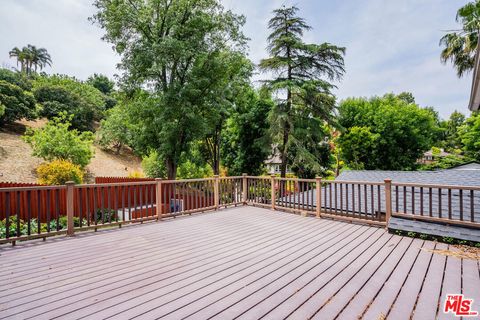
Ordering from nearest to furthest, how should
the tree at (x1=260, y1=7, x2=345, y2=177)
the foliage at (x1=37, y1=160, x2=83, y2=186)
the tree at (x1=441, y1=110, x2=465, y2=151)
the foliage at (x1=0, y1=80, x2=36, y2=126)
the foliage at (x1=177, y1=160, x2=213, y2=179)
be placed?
the tree at (x1=260, y1=7, x2=345, y2=177), the foliage at (x1=37, y1=160, x2=83, y2=186), the foliage at (x1=177, y1=160, x2=213, y2=179), the foliage at (x1=0, y1=80, x2=36, y2=126), the tree at (x1=441, y1=110, x2=465, y2=151)

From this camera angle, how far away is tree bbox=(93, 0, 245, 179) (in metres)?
10.2

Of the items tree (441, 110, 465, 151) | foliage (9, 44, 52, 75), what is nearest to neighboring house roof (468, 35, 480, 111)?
tree (441, 110, 465, 151)

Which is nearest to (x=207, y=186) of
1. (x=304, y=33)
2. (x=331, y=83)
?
(x=331, y=83)

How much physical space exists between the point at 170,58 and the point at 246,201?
6952 millimetres

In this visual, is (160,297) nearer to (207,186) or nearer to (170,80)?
(207,186)

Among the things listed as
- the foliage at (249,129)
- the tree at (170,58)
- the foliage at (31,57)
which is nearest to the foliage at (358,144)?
the foliage at (249,129)

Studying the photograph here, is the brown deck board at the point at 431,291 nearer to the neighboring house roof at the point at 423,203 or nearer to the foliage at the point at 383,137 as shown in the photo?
the neighboring house roof at the point at 423,203

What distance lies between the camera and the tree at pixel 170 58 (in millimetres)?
10203

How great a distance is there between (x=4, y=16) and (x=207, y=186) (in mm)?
9829

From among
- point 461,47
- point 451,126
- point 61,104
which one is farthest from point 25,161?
point 451,126

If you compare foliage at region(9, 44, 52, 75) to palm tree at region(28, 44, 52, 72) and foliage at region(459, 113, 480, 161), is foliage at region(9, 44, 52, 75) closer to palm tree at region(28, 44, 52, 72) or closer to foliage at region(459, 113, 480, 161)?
palm tree at region(28, 44, 52, 72)

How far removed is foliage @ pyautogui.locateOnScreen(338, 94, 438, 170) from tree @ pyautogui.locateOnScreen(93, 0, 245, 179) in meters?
13.6

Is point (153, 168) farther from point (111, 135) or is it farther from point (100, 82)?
point (100, 82)

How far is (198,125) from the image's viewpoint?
422 inches
